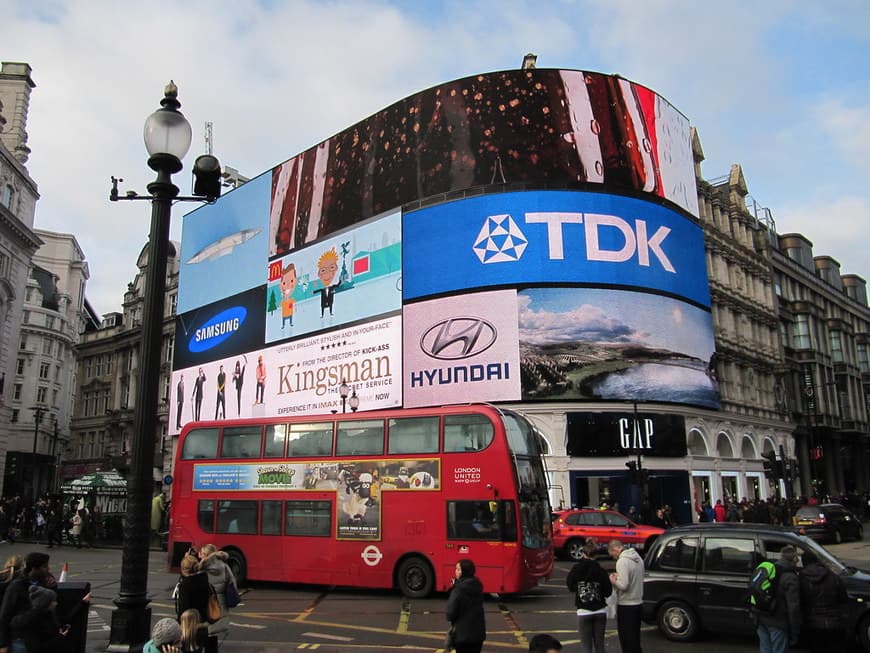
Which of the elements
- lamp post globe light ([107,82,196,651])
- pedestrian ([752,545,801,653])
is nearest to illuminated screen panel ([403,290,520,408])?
pedestrian ([752,545,801,653])

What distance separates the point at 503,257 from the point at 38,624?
99.1ft

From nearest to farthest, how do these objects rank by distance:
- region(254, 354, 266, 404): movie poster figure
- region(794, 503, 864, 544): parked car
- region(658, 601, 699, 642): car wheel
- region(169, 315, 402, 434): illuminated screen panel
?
region(658, 601, 699, 642): car wheel, region(794, 503, 864, 544): parked car, region(169, 315, 402, 434): illuminated screen panel, region(254, 354, 266, 404): movie poster figure

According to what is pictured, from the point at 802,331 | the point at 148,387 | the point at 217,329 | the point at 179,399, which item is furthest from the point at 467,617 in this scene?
the point at 802,331

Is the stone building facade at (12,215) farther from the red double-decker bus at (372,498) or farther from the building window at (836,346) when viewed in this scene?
the building window at (836,346)

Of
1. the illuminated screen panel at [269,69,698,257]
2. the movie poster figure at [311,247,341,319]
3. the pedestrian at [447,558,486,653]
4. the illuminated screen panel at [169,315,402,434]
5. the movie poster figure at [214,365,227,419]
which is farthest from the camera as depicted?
the movie poster figure at [214,365,227,419]

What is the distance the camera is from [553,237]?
35938 mm

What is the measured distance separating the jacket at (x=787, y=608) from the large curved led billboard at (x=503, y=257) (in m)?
25.8

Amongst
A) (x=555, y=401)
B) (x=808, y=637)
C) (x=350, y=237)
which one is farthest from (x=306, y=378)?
(x=808, y=637)

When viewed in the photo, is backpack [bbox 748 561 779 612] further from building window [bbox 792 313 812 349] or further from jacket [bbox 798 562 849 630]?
building window [bbox 792 313 812 349]

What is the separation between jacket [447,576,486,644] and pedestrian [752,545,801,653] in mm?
3471

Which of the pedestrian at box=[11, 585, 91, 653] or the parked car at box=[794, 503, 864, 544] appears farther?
the parked car at box=[794, 503, 864, 544]

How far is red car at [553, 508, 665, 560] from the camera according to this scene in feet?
78.0

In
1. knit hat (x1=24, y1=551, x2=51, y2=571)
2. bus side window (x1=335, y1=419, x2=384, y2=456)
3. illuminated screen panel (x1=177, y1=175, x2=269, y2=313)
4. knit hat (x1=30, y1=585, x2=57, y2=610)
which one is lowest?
→ knit hat (x1=30, y1=585, x2=57, y2=610)

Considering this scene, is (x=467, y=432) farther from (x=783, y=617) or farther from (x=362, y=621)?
(x=783, y=617)
